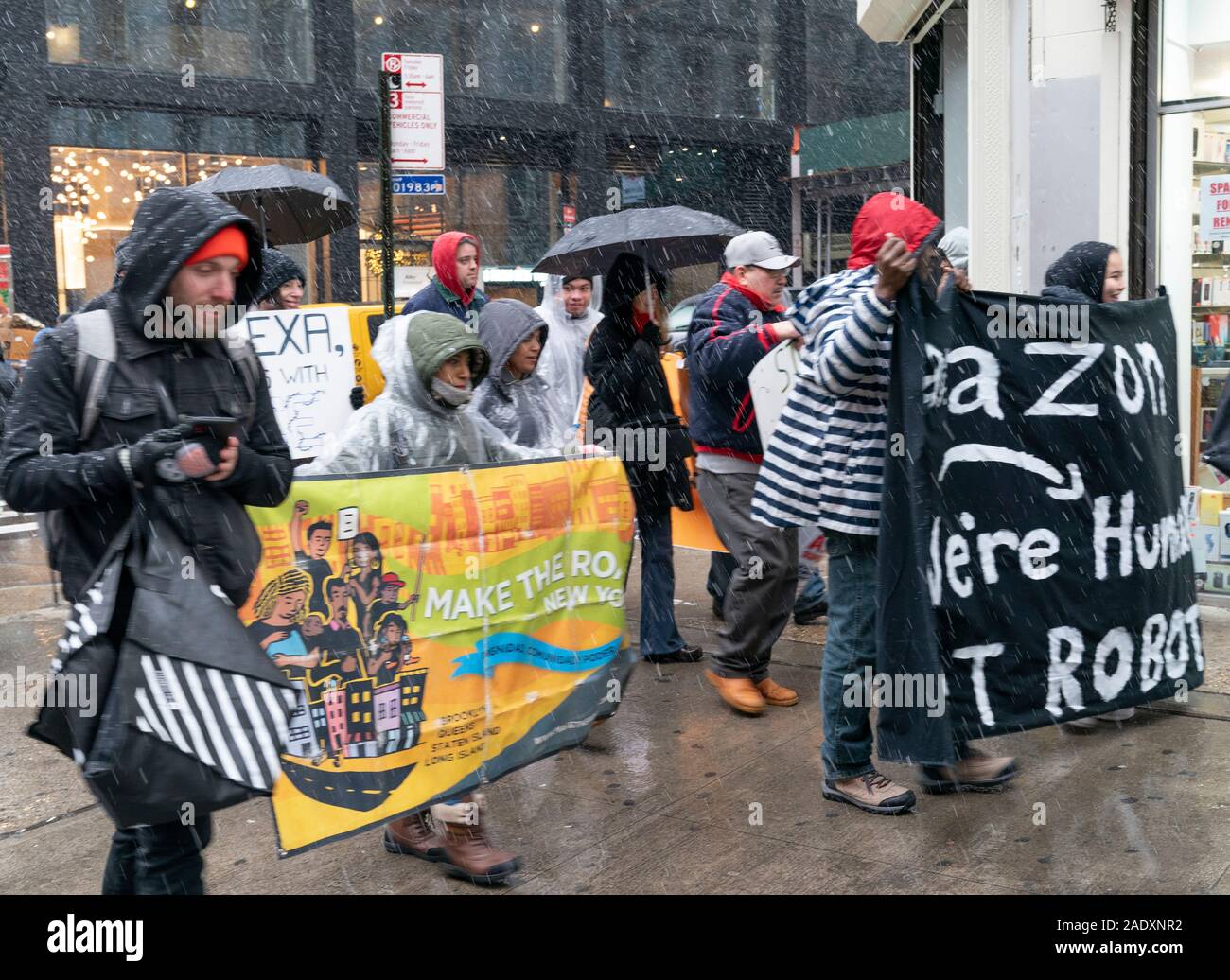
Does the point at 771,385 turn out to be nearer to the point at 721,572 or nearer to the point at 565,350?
the point at 721,572

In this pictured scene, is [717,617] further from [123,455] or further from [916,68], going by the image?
[916,68]

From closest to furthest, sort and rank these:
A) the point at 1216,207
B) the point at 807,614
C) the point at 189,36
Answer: the point at 807,614, the point at 1216,207, the point at 189,36

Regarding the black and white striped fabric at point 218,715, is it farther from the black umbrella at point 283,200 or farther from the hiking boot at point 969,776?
the black umbrella at point 283,200

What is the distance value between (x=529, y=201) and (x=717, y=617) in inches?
714

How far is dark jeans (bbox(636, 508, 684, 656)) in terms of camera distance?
668 centimetres

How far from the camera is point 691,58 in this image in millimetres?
25812

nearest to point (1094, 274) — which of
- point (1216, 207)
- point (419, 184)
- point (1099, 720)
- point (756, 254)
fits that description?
point (756, 254)

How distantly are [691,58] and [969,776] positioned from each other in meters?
23.1

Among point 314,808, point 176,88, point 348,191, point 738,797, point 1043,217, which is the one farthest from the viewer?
point 348,191

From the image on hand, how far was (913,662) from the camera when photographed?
4219 mm

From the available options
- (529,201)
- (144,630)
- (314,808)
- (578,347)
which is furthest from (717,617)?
(529,201)
